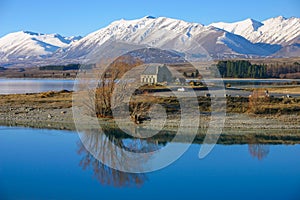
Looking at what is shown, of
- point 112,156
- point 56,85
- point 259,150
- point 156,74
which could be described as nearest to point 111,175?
point 112,156

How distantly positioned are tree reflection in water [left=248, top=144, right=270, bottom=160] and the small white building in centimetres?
944

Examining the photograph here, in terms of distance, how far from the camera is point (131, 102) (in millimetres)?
20531

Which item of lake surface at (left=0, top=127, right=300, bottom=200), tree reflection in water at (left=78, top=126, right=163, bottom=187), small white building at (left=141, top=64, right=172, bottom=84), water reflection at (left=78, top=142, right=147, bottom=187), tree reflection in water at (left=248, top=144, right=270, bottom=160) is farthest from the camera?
small white building at (left=141, top=64, right=172, bottom=84)

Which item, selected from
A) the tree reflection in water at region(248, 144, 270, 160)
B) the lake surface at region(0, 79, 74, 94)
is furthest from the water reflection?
the lake surface at region(0, 79, 74, 94)

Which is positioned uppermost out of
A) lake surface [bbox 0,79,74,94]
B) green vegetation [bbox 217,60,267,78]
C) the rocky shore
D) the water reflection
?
green vegetation [bbox 217,60,267,78]

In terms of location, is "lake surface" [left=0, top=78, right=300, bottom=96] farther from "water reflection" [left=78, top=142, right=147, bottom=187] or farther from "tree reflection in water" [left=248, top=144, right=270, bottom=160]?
"water reflection" [left=78, top=142, right=147, bottom=187]

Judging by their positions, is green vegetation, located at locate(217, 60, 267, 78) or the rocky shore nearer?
the rocky shore

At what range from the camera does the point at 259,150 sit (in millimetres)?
14336

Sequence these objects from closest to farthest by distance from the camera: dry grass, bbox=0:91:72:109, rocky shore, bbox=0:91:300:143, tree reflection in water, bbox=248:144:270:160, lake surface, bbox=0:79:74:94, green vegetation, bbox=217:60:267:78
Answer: tree reflection in water, bbox=248:144:270:160 < rocky shore, bbox=0:91:300:143 < dry grass, bbox=0:91:72:109 < lake surface, bbox=0:79:74:94 < green vegetation, bbox=217:60:267:78

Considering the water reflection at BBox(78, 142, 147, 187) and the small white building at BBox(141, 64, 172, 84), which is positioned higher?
the small white building at BBox(141, 64, 172, 84)

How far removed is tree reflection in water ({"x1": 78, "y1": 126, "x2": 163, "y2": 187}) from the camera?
423 inches

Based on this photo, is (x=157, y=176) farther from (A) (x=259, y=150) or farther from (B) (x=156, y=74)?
(B) (x=156, y=74)

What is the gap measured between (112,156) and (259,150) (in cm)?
506

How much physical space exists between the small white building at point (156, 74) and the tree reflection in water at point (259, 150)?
9.44 meters
